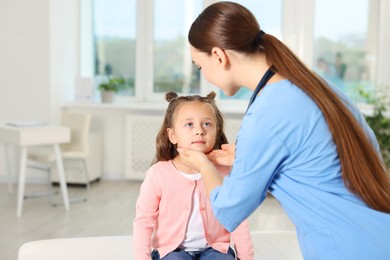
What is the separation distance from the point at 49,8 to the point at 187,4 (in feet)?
4.12

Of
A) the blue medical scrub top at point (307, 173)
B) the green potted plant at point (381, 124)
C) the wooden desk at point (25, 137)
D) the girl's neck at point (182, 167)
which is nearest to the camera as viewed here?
the blue medical scrub top at point (307, 173)

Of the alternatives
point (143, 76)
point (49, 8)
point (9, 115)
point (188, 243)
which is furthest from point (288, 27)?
point (188, 243)

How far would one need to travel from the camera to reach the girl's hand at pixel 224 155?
174 cm

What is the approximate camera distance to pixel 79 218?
157 inches

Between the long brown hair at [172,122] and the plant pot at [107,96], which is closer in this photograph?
the long brown hair at [172,122]

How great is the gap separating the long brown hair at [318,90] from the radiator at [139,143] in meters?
→ 3.79

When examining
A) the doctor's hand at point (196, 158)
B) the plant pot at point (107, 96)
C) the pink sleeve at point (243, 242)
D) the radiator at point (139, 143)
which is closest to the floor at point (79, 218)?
the radiator at point (139, 143)

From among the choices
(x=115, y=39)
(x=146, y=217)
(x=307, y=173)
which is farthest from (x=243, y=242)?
(x=115, y=39)

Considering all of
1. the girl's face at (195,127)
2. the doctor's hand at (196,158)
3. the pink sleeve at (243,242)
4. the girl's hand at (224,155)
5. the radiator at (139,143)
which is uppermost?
the girl's face at (195,127)

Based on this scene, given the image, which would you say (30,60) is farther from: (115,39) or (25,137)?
(25,137)

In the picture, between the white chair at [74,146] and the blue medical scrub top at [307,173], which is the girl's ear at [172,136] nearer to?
the blue medical scrub top at [307,173]

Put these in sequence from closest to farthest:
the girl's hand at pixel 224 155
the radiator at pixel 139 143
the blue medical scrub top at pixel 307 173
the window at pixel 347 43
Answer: the blue medical scrub top at pixel 307 173, the girl's hand at pixel 224 155, the window at pixel 347 43, the radiator at pixel 139 143

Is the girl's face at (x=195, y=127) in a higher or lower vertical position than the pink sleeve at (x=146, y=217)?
higher

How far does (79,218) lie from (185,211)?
7.67 ft
